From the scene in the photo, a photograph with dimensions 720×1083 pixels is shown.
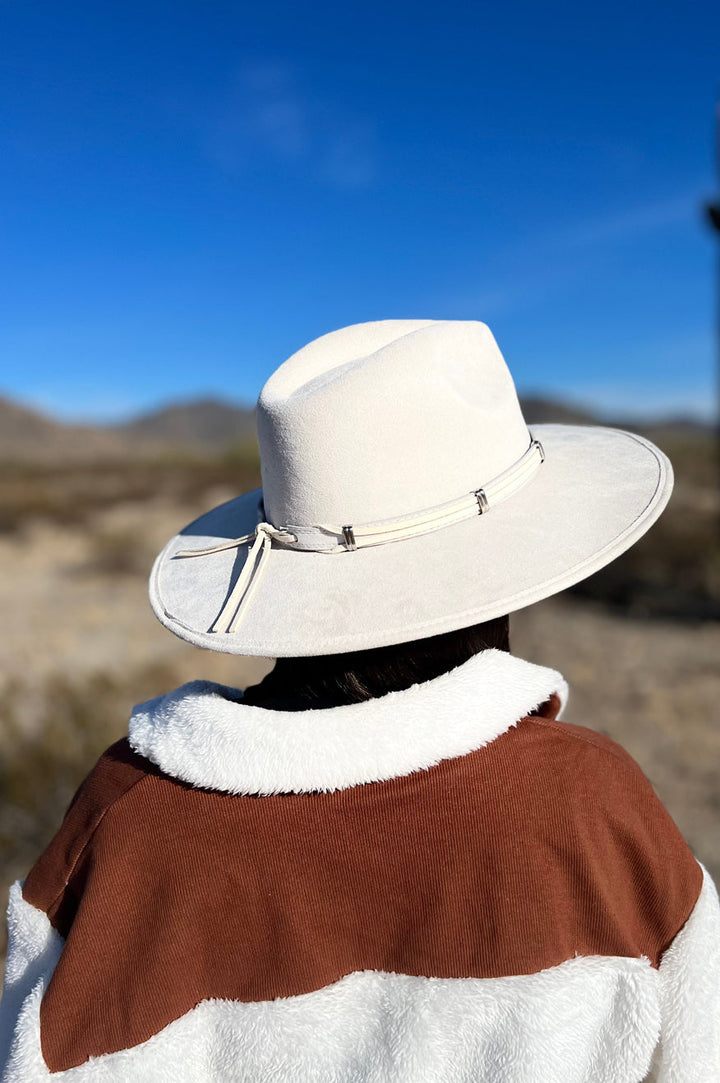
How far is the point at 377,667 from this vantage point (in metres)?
1.03

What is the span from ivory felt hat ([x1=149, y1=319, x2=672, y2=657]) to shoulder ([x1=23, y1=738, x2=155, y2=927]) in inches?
7.5

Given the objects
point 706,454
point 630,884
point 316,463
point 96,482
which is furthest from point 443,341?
point 96,482

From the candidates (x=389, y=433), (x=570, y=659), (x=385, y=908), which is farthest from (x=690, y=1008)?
(x=570, y=659)

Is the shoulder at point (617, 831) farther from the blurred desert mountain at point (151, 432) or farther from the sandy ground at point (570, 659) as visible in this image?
the blurred desert mountain at point (151, 432)

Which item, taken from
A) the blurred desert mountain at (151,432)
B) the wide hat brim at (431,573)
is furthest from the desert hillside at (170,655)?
the blurred desert mountain at (151,432)

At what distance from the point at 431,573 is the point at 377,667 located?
15cm

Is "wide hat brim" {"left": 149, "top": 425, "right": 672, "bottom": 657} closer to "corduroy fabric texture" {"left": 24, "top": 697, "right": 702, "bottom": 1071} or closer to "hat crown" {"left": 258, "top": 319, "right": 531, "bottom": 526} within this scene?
"hat crown" {"left": 258, "top": 319, "right": 531, "bottom": 526}

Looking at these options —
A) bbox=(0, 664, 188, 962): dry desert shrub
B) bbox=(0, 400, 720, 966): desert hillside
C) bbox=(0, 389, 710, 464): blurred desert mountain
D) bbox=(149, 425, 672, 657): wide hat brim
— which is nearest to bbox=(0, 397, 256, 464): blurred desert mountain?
bbox=(0, 389, 710, 464): blurred desert mountain

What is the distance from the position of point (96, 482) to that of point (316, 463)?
21321mm

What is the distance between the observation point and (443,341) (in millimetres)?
1125

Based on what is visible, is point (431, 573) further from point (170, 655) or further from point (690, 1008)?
point (170, 655)

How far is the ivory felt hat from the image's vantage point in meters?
1.02

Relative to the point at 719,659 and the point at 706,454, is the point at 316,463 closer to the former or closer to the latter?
the point at 719,659

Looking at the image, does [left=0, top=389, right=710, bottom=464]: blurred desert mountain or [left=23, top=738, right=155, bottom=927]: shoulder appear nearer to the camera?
[left=23, top=738, right=155, bottom=927]: shoulder
